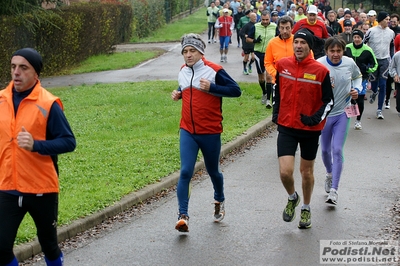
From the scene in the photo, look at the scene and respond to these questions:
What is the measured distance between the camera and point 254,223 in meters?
8.03

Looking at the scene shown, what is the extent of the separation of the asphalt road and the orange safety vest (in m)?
1.68

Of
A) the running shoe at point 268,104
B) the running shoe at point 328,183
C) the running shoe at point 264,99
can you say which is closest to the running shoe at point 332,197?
the running shoe at point 328,183

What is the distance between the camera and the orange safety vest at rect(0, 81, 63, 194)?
527 cm

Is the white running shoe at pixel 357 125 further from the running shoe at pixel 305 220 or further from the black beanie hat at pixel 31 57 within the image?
the black beanie hat at pixel 31 57

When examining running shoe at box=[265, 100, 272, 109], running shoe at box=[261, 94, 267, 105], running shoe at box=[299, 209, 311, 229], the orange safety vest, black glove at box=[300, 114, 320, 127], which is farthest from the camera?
running shoe at box=[261, 94, 267, 105]

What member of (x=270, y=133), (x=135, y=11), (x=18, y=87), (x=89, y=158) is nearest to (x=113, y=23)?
(x=135, y=11)

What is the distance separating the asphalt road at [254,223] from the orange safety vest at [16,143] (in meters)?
1.68

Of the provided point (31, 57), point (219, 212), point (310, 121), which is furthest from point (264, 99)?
point (31, 57)

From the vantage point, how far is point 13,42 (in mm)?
21984

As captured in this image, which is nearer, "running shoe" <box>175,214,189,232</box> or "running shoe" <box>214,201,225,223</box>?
"running shoe" <box>175,214,189,232</box>

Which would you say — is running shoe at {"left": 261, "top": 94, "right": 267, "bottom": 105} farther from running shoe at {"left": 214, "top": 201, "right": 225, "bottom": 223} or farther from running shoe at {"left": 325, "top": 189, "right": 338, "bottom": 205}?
running shoe at {"left": 214, "top": 201, "right": 225, "bottom": 223}

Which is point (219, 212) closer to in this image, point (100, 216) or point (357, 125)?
point (100, 216)

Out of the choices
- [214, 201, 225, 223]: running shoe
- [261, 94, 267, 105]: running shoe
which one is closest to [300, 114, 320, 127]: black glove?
[214, 201, 225, 223]: running shoe

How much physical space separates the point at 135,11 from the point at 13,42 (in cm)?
1746
